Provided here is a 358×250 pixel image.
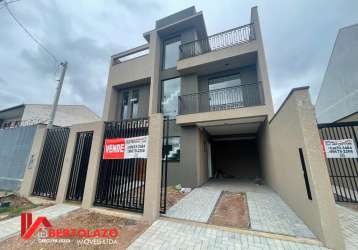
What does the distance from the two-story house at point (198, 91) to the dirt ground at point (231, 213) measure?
2.12 metres

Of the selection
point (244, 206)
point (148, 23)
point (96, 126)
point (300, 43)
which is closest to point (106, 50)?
point (148, 23)

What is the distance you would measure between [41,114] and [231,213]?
16575 millimetres

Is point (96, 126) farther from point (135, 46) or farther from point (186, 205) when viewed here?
point (135, 46)

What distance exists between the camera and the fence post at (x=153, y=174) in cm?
338

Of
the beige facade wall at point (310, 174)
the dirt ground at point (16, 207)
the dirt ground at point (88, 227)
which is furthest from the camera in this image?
the dirt ground at point (16, 207)

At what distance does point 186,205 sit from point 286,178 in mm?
3161

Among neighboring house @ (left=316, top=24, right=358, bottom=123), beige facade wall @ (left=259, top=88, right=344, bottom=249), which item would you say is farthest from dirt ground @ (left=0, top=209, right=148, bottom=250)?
neighboring house @ (left=316, top=24, right=358, bottom=123)

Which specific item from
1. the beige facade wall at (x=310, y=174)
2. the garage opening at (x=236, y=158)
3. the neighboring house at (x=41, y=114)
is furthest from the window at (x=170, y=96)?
the neighboring house at (x=41, y=114)

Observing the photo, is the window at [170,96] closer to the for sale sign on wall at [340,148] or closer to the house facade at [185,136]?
the house facade at [185,136]

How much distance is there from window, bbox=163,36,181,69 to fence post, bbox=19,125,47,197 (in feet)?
23.4

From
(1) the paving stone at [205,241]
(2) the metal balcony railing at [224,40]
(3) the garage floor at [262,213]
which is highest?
(2) the metal balcony railing at [224,40]

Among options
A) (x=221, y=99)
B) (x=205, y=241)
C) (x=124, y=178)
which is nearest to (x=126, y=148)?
(x=124, y=178)

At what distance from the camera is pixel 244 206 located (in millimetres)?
4238

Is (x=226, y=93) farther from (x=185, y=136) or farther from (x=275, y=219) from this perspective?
(x=275, y=219)
